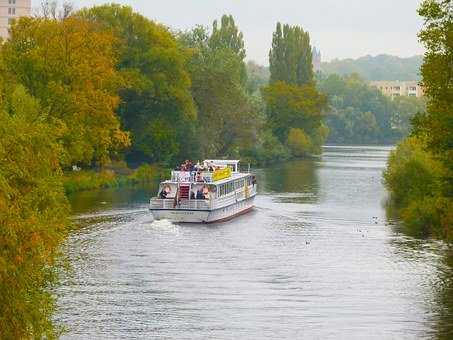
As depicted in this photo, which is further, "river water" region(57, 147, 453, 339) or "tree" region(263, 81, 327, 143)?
"tree" region(263, 81, 327, 143)

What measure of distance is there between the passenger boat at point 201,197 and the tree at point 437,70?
18465 mm

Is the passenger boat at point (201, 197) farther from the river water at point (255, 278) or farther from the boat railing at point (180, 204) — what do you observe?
the river water at point (255, 278)

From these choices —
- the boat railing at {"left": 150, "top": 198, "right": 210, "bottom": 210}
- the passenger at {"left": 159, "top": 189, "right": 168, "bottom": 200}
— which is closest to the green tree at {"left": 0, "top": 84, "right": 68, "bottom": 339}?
the boat railing at {"left": 150, "top": 198, "right": 210, "bottom": 210}

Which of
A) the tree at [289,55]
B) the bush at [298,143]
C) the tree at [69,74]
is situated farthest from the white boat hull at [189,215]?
the tree at [289,55]

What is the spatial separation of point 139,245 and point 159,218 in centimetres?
936

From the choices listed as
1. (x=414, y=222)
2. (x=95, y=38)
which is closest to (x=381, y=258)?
(x=414, y=222)

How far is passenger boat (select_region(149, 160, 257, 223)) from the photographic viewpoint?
198 ft

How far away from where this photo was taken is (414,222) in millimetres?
56531

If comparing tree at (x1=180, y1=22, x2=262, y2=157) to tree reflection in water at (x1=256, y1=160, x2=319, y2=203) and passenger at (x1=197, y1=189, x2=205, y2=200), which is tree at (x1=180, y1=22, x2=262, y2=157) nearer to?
tree reflection in water at (x1=256, y1=160, x2=319, y2=203)

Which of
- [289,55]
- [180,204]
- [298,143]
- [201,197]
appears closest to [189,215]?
[180,204]

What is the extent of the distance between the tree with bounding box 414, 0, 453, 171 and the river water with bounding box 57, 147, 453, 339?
5.60 m

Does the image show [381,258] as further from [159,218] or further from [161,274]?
[159,218]

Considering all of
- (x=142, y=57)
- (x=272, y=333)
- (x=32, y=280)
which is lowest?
(x=272, y=333)

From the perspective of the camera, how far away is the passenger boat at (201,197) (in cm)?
6031
